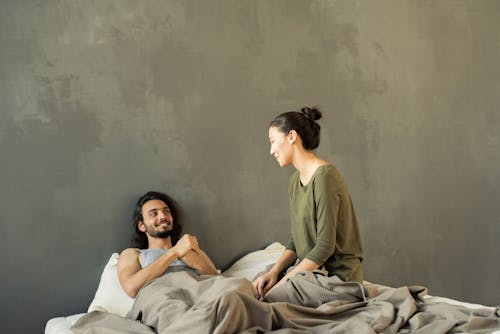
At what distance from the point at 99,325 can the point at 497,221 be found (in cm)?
279

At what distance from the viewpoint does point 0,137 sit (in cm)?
294

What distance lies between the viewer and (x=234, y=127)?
3455 millimetres

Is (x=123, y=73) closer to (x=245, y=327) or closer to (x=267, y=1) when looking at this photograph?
(x=267, y=1)

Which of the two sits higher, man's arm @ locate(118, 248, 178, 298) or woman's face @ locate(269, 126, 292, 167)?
woman's face @ locate(269, 126, 292, 167)

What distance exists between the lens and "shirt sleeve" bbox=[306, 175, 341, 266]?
2664mm

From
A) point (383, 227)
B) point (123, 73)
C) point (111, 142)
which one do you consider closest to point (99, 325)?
point (111, 142)

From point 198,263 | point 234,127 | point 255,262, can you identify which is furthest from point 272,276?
point 234,127

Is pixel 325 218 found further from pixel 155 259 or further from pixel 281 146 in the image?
pixel 155 259

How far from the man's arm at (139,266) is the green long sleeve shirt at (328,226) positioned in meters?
0.55

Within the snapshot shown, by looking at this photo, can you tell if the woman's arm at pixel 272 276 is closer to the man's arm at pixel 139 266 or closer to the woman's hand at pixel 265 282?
the woman's hand at pixel 265 282

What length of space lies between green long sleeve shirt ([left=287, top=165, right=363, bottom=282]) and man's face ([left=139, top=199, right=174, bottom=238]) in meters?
0.68

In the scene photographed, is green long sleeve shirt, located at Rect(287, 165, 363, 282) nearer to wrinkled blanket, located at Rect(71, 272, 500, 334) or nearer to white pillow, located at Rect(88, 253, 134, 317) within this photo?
wrinkled blanket, located at Rect(71, 272, 500, 334)

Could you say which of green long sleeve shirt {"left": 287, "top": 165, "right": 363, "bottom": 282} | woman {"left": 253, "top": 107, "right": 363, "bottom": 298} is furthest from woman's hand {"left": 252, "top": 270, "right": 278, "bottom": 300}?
green long sleeve shirt {"left": 287, "top": 165, "right": 363, "bottom": 282}

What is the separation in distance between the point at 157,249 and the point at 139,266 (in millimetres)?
125
